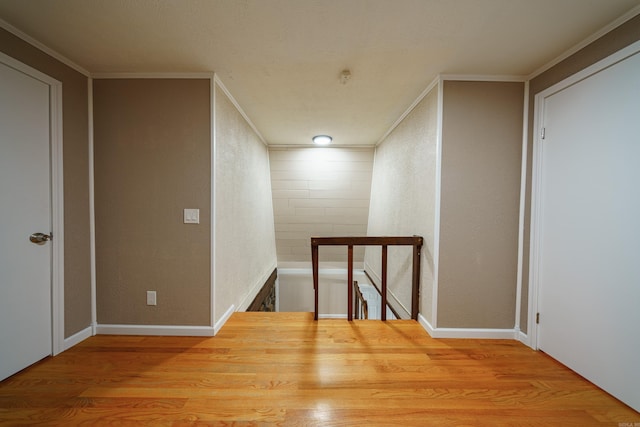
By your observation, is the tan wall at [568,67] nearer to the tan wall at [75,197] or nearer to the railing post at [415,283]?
the railing post at [415,283]

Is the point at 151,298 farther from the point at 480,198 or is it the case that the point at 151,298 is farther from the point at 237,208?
the point at 480,198

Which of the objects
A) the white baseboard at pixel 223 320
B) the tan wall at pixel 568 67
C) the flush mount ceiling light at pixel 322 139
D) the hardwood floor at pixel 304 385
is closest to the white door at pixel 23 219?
the hardwood floor at pixel 304 385

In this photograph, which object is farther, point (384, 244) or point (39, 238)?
point (384, 244)

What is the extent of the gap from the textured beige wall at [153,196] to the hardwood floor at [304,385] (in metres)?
0.40

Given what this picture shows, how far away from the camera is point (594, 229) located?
152 centimetres

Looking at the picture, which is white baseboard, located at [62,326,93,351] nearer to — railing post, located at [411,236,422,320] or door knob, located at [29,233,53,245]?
door knob, located at [29,233,53,245]

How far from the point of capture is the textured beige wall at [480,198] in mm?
2006

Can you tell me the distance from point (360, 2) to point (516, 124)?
1.65m

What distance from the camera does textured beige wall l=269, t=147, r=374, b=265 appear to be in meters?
4.04

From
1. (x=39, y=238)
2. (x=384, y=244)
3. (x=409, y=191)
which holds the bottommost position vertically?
(x=384, y=244)

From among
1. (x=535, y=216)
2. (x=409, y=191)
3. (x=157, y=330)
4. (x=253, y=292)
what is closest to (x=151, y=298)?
(x=157, y=330)

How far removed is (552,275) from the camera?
180 centimetres

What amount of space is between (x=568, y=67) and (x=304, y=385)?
9.24 feet

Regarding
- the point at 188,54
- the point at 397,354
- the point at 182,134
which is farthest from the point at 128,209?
the point at 397,354
